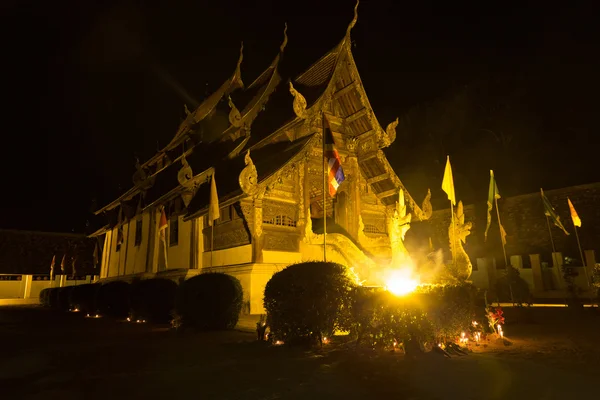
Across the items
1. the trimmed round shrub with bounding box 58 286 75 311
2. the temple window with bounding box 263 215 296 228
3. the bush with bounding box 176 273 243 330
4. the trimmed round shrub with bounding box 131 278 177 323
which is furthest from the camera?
the trimmed round shrub with bounding box 58 286 75 311

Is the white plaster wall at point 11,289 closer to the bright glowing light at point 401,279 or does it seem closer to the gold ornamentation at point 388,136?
the gold ornamentation at point 388,136

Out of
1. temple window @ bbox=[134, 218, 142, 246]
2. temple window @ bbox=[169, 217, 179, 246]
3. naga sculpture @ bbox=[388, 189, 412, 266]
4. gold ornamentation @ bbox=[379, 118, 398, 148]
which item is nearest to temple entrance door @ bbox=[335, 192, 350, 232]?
gold ornamentation @ bbox=[379, 118, 398, 148]

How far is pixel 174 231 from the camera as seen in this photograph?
2069 cm

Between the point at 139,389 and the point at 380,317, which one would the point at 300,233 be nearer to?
the point at 380,317

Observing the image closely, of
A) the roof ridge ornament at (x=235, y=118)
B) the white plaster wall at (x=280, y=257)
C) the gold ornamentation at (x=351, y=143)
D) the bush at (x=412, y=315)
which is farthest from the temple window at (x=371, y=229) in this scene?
the bush at (x=412, y=315)

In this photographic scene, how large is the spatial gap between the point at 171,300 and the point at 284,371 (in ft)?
30.4

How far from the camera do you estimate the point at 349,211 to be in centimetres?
1733

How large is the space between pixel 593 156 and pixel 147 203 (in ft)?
104

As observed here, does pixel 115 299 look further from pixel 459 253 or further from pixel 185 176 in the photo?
pixel 459 253

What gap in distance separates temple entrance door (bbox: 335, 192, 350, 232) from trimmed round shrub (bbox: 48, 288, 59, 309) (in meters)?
20.3

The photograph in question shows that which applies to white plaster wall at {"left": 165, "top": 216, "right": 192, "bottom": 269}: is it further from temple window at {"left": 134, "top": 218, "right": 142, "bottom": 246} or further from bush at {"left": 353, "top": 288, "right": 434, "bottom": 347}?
bush at {"left": 353, "top": 288, "right": 434, "bottom": 347}

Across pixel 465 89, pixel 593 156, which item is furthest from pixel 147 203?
pixel 465 89

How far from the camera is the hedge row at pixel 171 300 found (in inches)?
443

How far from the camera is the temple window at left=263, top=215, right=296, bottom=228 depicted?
15156mm
